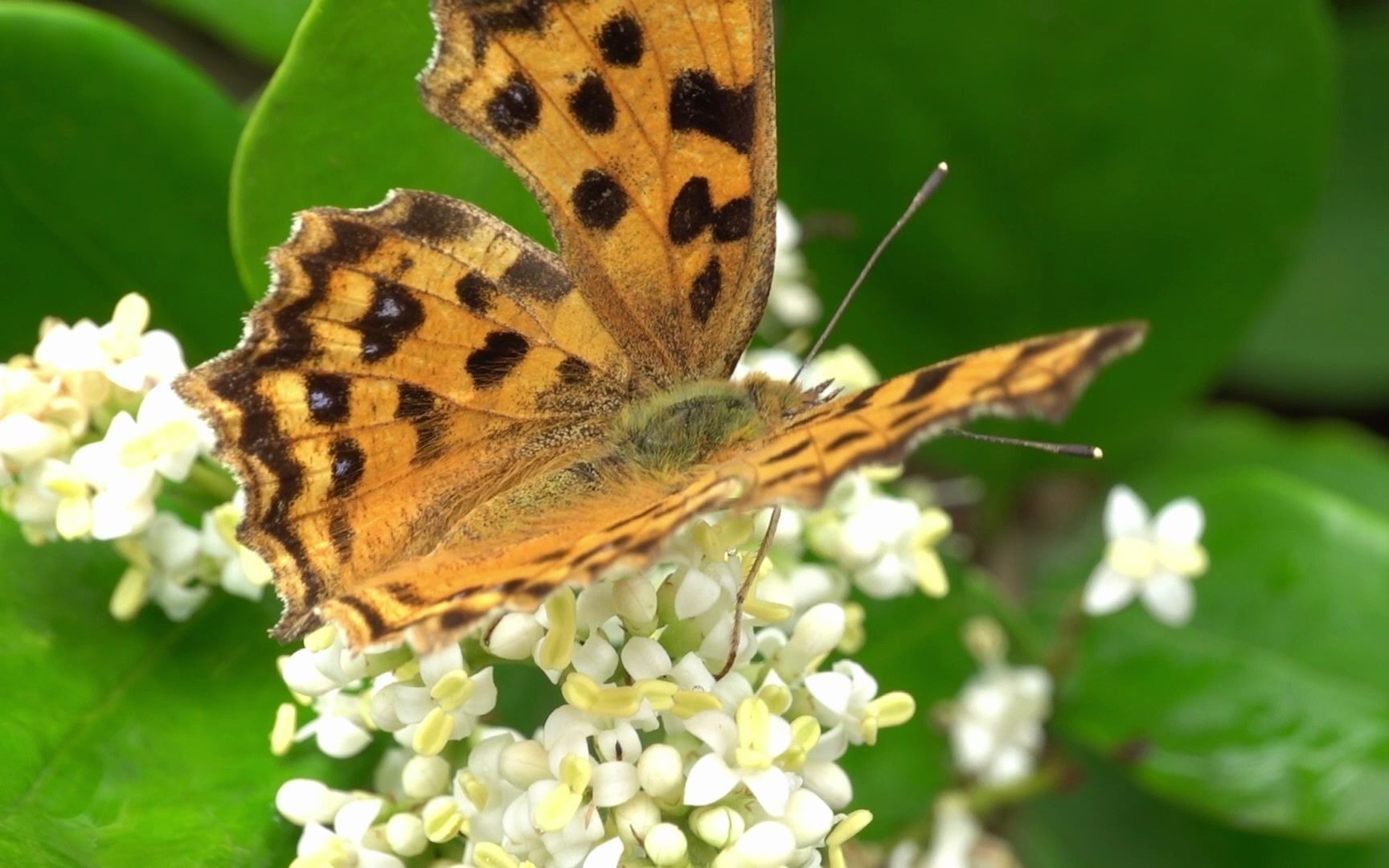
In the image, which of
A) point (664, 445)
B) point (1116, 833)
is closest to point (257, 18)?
point (664, 445)

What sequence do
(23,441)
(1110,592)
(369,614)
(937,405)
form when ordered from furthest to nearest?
(1110,592), (23,441), (369,614), (937,405)

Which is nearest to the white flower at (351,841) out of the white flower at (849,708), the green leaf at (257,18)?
the white flower at (849,708)

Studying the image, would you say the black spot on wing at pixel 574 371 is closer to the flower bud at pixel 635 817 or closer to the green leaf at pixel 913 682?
the flower bud at pixel 635 817

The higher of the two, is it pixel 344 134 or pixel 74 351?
pixel 344 134

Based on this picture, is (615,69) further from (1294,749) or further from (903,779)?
(1294,749)

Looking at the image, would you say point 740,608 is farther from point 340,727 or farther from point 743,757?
point 340,727

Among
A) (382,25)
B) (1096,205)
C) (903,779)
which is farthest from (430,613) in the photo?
(1096,205)
